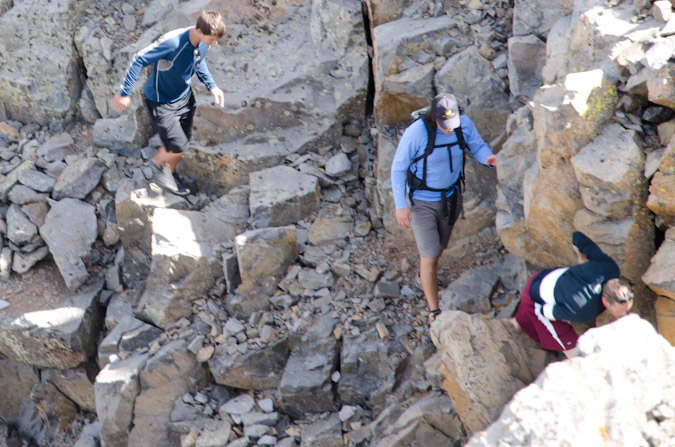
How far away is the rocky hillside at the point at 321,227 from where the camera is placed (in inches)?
219

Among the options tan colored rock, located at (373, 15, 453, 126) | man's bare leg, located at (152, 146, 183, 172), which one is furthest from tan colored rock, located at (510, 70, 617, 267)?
man's bare leg, located at (152, 146, 183, 172)

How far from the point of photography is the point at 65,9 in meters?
10.3

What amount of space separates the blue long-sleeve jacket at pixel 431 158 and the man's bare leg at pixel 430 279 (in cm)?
70

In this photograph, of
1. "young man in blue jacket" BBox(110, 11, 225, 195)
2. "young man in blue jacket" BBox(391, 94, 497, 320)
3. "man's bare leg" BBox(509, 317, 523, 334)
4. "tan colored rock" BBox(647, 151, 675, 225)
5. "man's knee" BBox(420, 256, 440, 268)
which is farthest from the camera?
"young man in blue jacket" BBox(110, 11, 225, 195)

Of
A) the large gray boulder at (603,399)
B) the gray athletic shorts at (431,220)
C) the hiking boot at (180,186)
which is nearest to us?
the large gray boulder at (603,399)

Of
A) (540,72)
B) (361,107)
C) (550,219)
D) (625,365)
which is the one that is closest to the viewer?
(625,365)

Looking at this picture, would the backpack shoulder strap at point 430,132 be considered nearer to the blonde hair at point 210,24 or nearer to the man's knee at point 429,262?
the man's knee at point 429,262

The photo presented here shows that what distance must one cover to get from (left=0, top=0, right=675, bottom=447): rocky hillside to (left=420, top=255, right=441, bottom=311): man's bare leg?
0.27 metres

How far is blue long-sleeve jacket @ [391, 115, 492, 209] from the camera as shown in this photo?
6.33 metres

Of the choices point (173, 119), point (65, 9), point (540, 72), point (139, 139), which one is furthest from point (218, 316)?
point (65, 9)

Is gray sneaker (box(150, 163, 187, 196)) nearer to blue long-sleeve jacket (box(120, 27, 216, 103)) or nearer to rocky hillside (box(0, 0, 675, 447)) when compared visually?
rocky hillside (box(0, 0, 675, 447))

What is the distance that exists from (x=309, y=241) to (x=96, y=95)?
456cm

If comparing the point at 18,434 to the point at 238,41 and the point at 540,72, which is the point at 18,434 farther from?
the point at 540,72

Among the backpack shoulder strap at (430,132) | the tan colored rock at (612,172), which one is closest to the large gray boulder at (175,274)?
the backpack shoulder strap at (430,132)
